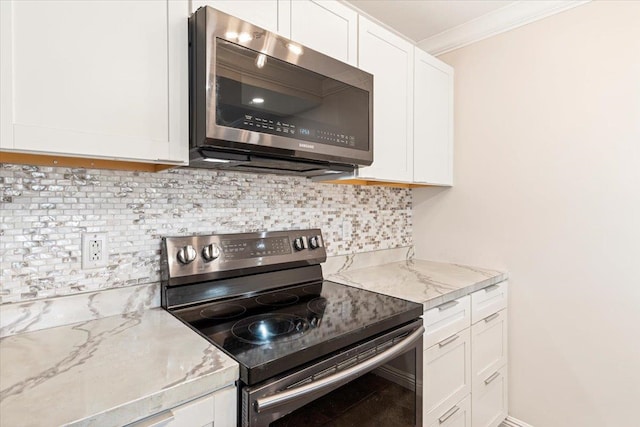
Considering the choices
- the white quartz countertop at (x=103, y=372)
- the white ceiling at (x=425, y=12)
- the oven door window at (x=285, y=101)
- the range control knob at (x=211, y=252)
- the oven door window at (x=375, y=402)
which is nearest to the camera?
the white quartz countertop at (x=103, y=372)

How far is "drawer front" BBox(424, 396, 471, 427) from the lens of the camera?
1.51 m

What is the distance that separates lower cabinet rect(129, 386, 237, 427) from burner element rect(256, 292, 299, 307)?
53 cm

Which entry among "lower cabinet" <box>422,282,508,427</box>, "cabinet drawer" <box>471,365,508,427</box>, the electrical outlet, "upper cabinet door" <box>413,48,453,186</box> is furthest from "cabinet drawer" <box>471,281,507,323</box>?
the electrical outlet

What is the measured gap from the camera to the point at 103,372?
0.80 metres

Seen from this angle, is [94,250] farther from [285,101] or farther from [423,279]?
[423,279]

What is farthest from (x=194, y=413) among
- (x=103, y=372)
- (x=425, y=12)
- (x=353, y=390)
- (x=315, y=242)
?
(x=425, y=12)

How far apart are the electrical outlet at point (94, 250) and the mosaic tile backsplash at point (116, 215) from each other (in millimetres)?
17

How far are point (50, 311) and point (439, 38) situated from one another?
8.04ft

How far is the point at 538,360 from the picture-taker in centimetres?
188

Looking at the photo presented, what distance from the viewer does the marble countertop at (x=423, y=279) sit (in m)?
1.52

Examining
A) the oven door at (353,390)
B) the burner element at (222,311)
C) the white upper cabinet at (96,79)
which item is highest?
the white upper cabinet at (96,79)

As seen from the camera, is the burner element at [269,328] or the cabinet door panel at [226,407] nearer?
the cabinet door panel at [226,407]

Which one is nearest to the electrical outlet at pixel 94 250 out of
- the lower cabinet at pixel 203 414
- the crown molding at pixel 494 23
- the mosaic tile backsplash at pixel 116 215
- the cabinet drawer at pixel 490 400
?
the mosaic tile backsplash at pixel 116 215

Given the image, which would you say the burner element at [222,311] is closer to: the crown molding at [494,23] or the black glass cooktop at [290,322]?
the black glass cooktop at [290,322]
